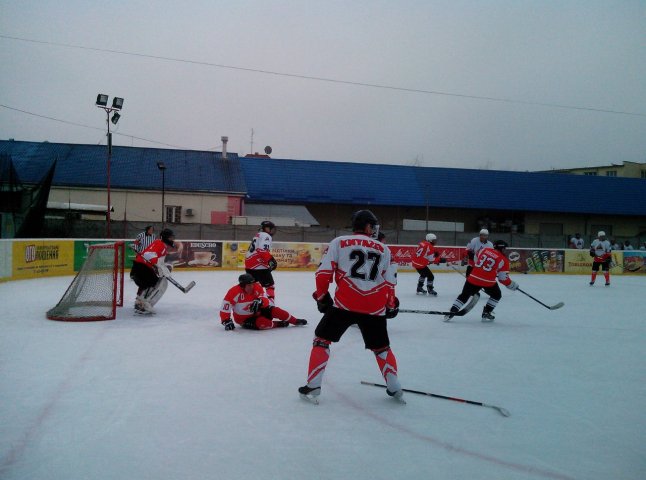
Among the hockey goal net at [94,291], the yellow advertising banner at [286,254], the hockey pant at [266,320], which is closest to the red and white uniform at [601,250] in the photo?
the yellow advertising banner at [286,254]

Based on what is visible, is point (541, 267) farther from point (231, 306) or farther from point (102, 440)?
point (102, 440)

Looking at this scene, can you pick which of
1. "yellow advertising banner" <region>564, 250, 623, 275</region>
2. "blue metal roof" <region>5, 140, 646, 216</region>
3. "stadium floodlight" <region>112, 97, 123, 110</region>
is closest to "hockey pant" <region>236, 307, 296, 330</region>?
"stadium floodlight" <region>112, 97, 123, 110</region>

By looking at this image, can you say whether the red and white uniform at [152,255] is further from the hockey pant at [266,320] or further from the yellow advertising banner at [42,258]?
the yellow advertising banner at [42,258]

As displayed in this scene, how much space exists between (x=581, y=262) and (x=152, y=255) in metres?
17.7

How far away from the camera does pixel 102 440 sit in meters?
3.17

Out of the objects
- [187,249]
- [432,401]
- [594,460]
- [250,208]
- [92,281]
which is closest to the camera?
[594,460]

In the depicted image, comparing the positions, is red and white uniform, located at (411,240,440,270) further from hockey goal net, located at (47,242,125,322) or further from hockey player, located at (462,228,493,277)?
hockey goal net, located at (47,242,125,322)

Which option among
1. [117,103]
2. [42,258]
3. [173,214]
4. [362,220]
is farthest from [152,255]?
[173,214]

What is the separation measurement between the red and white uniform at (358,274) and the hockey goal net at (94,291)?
4.85m

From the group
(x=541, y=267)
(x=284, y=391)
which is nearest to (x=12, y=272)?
(x=284, y=391)

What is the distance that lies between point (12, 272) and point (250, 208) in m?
15.3

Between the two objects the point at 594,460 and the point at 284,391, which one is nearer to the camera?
the point at 594,460

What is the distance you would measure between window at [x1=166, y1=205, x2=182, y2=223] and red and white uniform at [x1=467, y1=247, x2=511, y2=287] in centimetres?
1885

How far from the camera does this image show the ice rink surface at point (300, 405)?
2.91 meters
